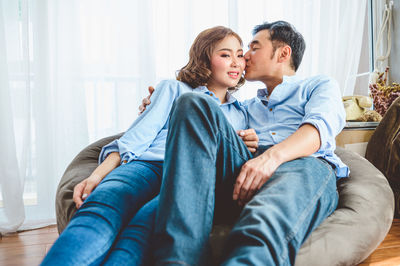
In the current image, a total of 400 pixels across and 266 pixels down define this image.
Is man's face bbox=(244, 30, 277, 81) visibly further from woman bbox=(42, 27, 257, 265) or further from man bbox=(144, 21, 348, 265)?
man bbox=(144, 21, 348, 265)

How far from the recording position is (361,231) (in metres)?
1.01

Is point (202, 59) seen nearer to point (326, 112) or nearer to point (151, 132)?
point (151, 132)

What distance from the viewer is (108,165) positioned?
1202 mm

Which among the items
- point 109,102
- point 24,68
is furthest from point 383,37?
point 24,68

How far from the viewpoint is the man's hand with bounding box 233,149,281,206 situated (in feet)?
3.10

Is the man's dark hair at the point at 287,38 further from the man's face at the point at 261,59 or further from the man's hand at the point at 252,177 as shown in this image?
the man's hand at the point at 252,177

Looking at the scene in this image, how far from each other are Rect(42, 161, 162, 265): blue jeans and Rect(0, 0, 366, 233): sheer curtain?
110 cm

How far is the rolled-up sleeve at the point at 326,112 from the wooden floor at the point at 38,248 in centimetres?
46

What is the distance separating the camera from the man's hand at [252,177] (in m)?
0.94

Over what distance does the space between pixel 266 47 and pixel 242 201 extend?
2.79ft

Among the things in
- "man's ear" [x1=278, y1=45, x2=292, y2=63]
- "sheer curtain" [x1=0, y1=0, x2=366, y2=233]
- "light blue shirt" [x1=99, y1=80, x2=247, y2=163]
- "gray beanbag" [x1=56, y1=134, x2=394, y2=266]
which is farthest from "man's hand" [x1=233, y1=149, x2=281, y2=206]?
"sheer curtain" [x1=0, y1=0, x2=366, y2=233]

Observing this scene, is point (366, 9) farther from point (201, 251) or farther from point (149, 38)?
point (201, 251)

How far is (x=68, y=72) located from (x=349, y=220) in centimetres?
174

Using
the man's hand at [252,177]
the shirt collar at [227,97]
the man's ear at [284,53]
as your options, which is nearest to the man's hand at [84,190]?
the man's hand at [252,177]
